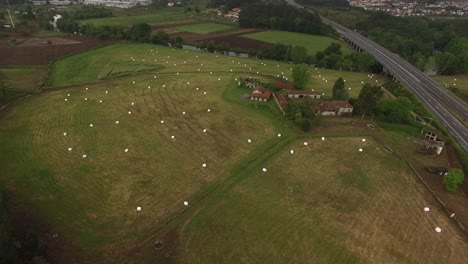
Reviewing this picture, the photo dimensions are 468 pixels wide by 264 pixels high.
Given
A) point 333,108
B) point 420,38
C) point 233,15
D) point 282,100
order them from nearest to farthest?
point 333,108 → point 282,100 → point 420,38 → point 233,15

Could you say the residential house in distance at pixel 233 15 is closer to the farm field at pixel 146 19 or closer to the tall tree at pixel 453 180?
the farm field at pixel 146 19

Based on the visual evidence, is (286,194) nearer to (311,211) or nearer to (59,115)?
(311,211)

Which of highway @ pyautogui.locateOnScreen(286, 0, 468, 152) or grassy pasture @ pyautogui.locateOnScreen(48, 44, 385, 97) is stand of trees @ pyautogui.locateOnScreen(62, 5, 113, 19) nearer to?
grassy pasture @ pyautogui.locateOnScreen(48, 44, 385, 97)

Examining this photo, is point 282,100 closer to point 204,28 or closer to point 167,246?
point 167,246

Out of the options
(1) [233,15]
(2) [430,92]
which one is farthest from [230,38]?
(2) [430,92]

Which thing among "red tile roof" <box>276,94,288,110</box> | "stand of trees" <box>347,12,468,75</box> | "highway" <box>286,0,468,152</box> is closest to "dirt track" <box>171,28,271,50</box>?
"highway" <box>286,0,468,152</box>

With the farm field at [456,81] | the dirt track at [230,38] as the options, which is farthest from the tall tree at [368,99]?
the dirt track at [230,38]
